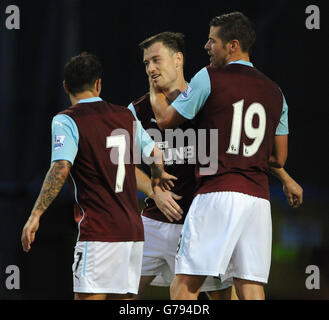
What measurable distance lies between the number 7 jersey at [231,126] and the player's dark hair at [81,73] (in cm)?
48

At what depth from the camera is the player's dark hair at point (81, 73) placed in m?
3.99

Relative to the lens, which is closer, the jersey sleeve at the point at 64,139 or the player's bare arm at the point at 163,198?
the jersey sleeve at the point at 64,139

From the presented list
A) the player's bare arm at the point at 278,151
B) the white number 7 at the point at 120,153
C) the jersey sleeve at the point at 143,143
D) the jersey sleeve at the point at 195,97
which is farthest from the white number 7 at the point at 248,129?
the white number 7 at the point at 120,153

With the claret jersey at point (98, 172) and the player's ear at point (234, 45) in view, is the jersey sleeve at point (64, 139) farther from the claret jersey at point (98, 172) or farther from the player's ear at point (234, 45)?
the player's ear at point (234, 45)

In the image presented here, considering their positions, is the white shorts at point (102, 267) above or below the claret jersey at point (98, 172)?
below

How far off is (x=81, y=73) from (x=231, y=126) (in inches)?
33.6

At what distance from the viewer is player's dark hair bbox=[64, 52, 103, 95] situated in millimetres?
3986

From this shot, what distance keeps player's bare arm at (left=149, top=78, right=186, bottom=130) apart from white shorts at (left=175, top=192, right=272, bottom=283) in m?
0.43

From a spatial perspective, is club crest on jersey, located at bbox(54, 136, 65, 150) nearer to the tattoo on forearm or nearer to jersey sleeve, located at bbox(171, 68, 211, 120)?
the tattoo on forearm

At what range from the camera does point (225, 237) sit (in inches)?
154

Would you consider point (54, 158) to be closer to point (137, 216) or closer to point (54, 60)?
point (137, 216)

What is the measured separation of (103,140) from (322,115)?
4334mm
